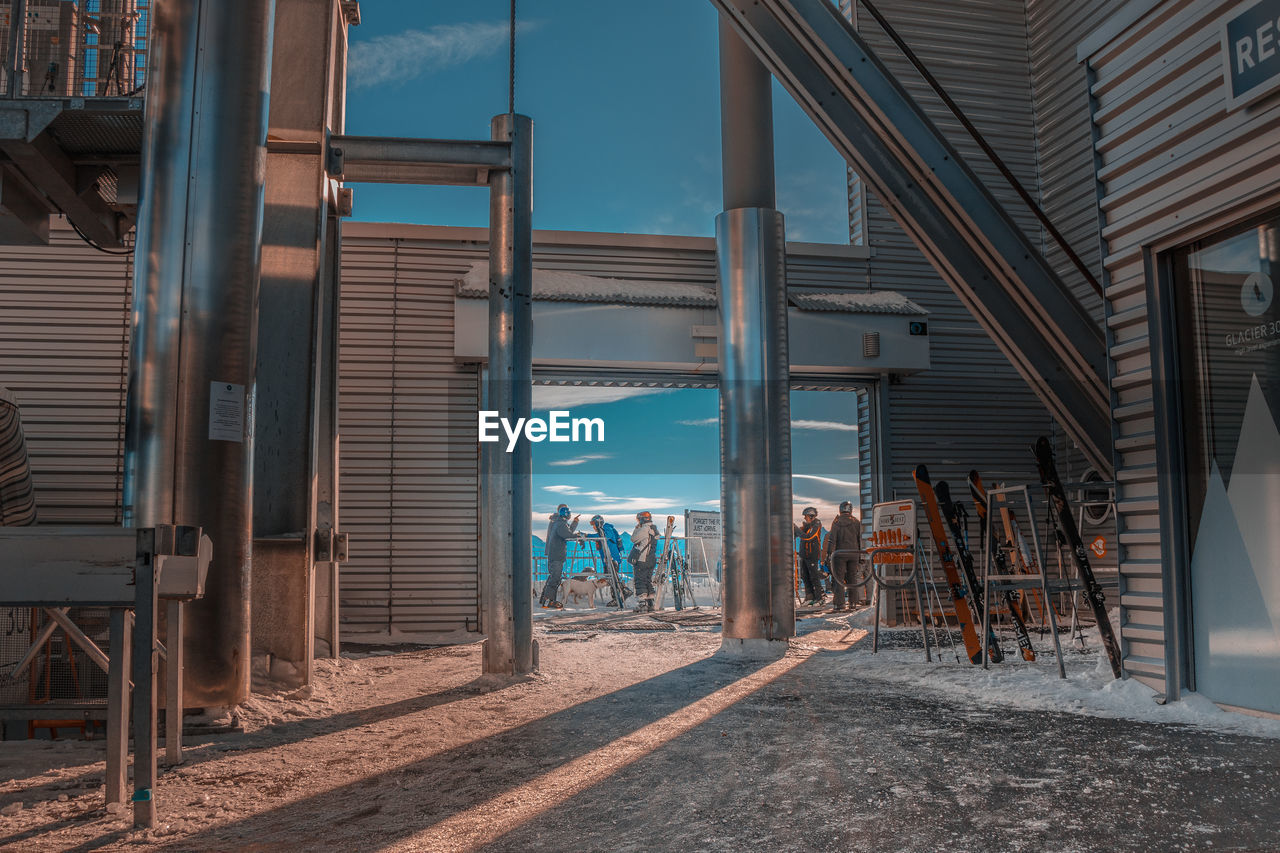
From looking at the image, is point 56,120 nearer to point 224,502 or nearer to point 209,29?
point 209,29

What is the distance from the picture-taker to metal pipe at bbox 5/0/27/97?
21.6 ft

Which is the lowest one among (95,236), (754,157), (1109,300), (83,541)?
(83,541)

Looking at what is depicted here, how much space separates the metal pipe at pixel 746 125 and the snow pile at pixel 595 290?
256cm

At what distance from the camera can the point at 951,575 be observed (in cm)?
820

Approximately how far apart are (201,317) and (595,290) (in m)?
7.40

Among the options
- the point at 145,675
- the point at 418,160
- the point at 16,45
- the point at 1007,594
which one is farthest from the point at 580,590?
the point at 145,675

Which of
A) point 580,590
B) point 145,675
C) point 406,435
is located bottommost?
point 580,590

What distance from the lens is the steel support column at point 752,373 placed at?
32.4 feet

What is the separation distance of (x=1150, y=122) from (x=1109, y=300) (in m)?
1.20

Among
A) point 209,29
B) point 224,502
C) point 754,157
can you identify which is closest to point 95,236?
point 209,29

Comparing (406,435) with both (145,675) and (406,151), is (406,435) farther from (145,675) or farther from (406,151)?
(145,675)

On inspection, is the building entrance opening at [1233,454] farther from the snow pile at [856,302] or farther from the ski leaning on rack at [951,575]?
the snow pile at [856,302]

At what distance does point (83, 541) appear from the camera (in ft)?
11.2

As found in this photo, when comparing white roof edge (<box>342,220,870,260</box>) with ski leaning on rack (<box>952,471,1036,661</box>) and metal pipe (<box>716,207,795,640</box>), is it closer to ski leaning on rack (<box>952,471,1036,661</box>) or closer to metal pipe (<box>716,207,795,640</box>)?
metal pipe (<box>716,207,795,640</box>)
